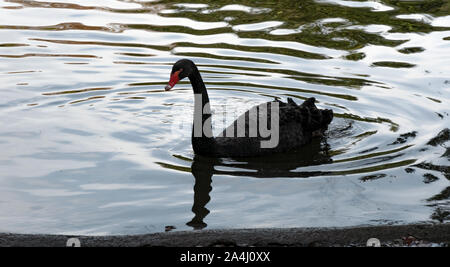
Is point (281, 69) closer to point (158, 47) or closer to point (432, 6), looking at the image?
point (158, 47)

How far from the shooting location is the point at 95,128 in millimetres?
7023

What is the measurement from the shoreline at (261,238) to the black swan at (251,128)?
2.18m

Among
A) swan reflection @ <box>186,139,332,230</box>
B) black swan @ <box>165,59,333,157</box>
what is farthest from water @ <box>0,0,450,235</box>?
black swan @ <box>165,59,333,157</box>

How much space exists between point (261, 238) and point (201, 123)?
2407mm

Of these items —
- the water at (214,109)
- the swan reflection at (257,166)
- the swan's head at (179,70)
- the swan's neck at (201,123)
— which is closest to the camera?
the water at (214,109)

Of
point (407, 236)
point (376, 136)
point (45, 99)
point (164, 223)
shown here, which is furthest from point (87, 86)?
point (407, 236)

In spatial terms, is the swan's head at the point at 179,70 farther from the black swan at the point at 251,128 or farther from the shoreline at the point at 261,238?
the shoreline at the point at 261,238

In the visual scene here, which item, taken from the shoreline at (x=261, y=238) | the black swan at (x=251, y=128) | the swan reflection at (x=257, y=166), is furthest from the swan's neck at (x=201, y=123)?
the shoreline at (x=261, y=238)

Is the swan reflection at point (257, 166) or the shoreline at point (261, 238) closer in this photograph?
the shoreline at point (261, 238)

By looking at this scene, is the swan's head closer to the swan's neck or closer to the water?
the swan's neck

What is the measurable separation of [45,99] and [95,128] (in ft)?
3.89

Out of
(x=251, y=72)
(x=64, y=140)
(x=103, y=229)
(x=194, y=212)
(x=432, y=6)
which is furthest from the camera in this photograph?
(x=432, y=6)

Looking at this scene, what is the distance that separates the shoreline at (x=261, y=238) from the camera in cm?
401

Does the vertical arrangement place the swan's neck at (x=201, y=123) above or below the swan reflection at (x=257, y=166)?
above
